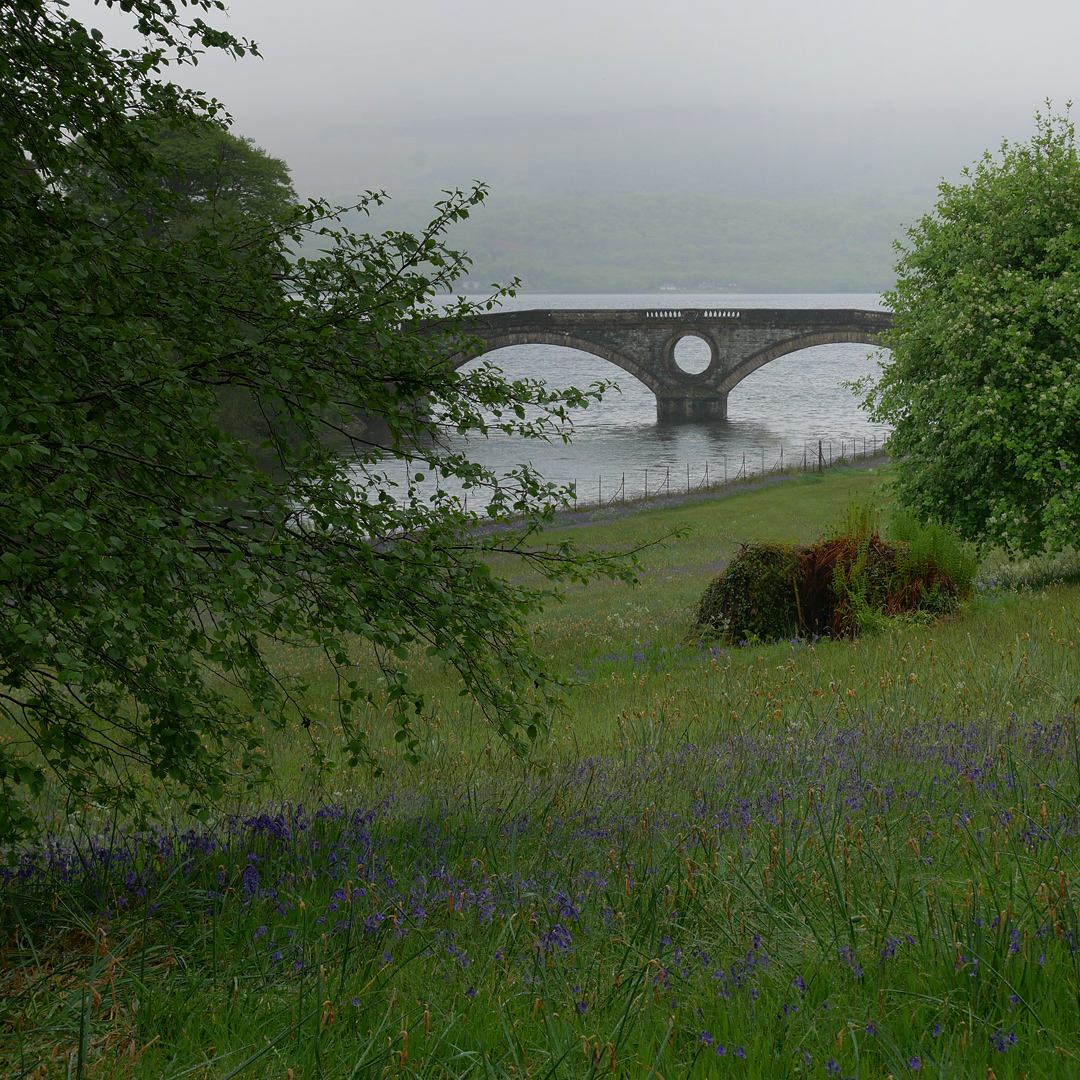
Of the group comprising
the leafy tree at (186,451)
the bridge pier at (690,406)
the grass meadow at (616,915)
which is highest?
the bridge pier at (690,406)

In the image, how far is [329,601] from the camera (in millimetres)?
4016

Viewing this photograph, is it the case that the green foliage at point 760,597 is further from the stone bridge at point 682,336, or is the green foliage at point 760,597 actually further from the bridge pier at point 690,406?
the bridge pier at point 690,406

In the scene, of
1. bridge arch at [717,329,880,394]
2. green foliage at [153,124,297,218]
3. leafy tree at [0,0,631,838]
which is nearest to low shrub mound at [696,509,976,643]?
leafy tree at [0,0,631,838]

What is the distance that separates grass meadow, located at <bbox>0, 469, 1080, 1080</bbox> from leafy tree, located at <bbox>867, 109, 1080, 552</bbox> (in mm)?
8613

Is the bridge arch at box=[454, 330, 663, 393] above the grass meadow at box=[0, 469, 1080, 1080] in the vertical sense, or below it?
above

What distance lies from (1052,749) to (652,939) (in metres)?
2.88

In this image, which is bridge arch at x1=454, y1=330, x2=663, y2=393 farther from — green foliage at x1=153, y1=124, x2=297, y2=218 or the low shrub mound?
the low shrub mound

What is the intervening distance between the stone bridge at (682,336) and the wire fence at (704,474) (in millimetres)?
20201

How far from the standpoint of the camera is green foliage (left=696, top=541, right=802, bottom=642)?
473 inches

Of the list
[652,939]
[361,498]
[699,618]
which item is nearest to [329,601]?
[361,498]

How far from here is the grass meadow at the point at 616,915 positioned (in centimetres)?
268

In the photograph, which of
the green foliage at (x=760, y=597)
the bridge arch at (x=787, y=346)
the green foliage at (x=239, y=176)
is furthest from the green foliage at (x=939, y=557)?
the bridge arch at (x=787, y=346)

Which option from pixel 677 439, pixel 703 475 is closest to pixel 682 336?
pixel 677 439

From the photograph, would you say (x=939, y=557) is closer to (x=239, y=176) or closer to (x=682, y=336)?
(x=239, y=176)
